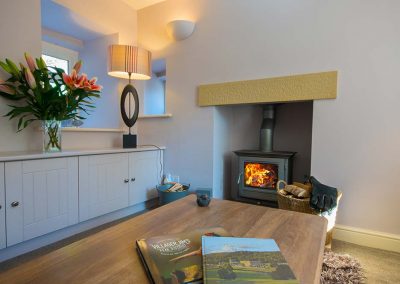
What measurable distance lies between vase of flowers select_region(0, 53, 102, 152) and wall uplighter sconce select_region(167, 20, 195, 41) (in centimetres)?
117

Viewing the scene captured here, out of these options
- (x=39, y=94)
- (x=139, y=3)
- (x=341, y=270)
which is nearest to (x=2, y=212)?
(x=39, y=94)

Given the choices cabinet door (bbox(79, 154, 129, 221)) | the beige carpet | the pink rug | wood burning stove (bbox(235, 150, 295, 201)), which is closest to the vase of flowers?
cabinet door (bbox(79, 154, 129, 221))

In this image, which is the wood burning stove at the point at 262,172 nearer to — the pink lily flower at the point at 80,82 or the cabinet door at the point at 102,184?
the cabinet door at the point at 102,184

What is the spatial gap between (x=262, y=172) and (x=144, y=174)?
125 centimetres

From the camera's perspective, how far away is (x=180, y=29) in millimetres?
2514

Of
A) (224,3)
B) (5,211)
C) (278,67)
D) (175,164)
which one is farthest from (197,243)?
(224,3)

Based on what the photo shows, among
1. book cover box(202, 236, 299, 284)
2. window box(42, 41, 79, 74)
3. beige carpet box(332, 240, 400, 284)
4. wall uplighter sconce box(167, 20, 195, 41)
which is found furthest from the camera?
window box(42, 41, 79, 74)

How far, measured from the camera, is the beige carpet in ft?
4.37

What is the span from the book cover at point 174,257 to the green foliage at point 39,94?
1523 millimetres

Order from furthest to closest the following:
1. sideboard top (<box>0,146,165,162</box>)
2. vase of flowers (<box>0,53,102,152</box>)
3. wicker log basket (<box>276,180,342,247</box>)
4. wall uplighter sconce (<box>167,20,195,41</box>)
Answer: wall uplighter sconce (<box>167,20,195,41</box>) → vase of flowers (<box>0,53,102,152</box>) → wicker log basket (<box>276,180,342,247</box>) → sideboard top (<box>0,146,165,162</box>)

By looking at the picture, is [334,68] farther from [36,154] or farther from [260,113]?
[36,154]

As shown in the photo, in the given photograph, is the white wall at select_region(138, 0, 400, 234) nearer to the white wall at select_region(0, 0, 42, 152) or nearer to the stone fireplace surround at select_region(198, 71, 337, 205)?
the stone fireplace surround at select_region(198, 71, 337, 205)

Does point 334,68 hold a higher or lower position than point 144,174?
higher

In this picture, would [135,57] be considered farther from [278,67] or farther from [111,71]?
[278,67]
